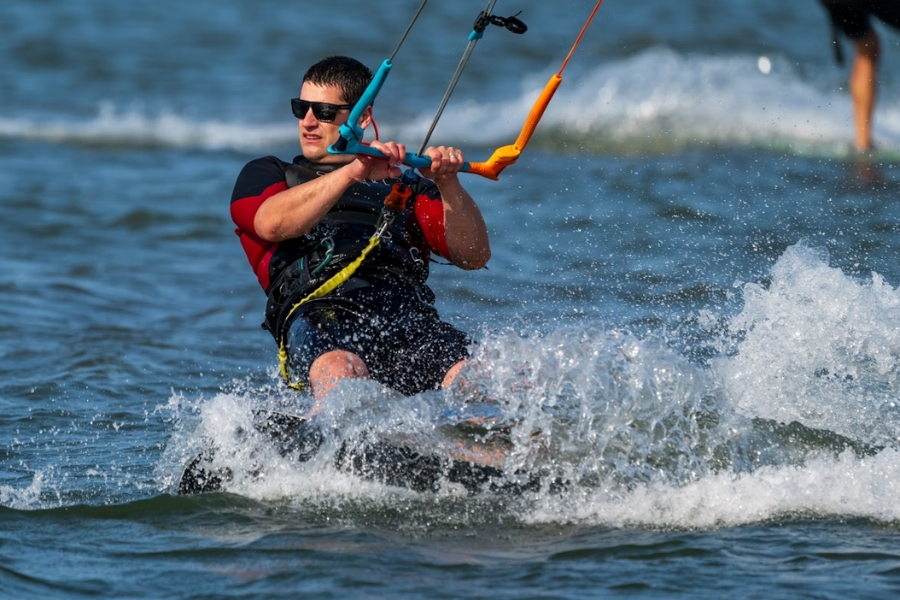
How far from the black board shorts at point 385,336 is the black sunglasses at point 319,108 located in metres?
0.67

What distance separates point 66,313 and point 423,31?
12532 mm

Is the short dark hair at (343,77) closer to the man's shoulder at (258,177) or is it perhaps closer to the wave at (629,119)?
the man's shoulder at (258,177)

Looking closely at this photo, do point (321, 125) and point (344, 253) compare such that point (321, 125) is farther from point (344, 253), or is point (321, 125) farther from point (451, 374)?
point (451, 374)

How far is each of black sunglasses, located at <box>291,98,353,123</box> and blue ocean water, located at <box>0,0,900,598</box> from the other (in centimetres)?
104

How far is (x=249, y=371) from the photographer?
6719mm

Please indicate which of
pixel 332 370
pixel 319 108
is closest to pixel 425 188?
pixel 319 108

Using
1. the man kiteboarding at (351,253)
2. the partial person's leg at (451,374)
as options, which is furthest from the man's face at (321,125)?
the partial person's leg at (451,374)

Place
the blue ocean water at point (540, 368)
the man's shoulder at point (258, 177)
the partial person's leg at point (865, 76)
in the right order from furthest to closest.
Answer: the partial person's leg at point (865, 76) < the man's shoulder at point (258, 177) < the blue ocean water at point (540, 368)

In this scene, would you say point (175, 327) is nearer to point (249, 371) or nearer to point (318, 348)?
point (249, 371)

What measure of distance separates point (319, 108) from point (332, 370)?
3.35 feet

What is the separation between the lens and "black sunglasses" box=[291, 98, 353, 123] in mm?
4824

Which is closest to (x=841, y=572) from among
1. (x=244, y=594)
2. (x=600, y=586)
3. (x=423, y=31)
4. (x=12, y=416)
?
(x=600, y=586)

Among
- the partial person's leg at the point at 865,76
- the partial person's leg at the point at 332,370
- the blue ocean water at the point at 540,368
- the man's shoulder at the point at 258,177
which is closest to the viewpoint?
the blue ocean water at the point at 540,368

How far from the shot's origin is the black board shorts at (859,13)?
9.47 metres
